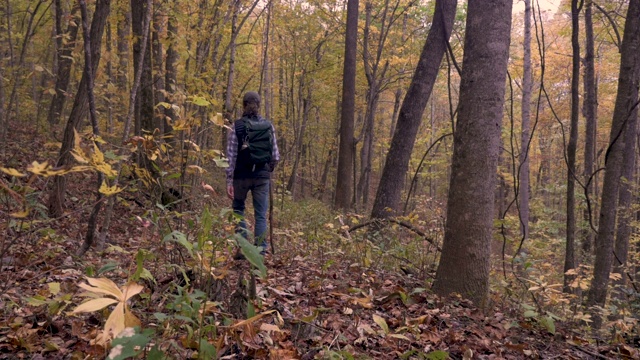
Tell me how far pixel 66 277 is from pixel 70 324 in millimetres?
879

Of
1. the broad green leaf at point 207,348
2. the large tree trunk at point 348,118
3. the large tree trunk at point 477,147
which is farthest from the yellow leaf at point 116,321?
the large tree trunk at point 348,118

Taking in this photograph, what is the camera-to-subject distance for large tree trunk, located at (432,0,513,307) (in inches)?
137

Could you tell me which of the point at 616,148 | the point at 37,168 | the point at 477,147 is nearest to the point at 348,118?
the point at 616,148

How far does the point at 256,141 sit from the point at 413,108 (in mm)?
3300

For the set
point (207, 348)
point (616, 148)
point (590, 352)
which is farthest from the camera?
point (616, 148)

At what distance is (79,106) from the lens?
5.52 meters

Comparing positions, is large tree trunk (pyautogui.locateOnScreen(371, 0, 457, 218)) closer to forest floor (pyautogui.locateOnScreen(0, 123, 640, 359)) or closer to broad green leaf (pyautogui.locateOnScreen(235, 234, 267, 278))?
forest floor (pyautogui.locateOnScreen(0, 123, 640, 359))

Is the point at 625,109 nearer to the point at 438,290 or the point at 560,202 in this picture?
the point at 438,290

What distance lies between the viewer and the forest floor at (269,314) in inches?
81.2

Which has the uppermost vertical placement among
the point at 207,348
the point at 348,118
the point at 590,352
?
the point at 348,118

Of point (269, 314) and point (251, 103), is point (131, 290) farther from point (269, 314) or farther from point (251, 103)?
point (251, 103)

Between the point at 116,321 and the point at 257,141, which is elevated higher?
the point at 257,141

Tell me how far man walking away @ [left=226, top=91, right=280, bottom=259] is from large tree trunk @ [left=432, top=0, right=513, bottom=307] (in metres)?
2.18

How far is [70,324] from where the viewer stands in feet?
7.97
